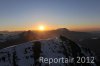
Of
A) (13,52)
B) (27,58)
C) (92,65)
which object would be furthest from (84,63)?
(13,52)

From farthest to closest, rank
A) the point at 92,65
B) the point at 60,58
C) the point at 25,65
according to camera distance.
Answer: the point at 92,65 → the point at 60,58 → the point at 25,65

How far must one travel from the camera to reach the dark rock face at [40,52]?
4330 centimetres

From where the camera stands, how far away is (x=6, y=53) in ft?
152

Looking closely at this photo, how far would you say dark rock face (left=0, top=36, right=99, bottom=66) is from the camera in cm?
4330

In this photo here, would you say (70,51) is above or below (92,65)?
above

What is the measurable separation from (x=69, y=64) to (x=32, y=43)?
11.3m

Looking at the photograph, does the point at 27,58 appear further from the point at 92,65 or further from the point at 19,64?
the point at 92,65

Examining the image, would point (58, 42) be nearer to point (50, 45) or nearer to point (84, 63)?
point (50, 45)

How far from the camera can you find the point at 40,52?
4619 cm

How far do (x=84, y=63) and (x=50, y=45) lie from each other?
30.8 feet

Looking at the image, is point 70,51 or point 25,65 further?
point 70,51

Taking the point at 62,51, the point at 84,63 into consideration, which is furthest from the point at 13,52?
the point at 84,63

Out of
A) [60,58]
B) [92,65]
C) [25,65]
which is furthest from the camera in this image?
[92,65]

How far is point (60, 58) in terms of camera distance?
44938 mm
